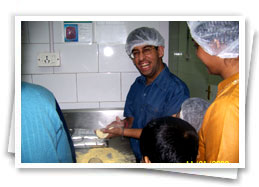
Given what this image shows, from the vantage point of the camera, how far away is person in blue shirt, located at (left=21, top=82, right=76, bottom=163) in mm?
492

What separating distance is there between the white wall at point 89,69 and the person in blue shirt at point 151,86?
26cm


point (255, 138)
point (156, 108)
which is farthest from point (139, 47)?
point (255, 138)

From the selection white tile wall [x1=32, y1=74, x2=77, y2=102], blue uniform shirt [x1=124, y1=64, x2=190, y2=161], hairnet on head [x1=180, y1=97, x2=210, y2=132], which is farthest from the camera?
white tile wall [x1=32, y1=74, x2=77, y2=102]

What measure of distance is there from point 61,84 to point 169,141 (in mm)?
962

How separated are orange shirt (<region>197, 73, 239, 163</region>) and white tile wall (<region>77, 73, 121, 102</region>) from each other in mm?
780

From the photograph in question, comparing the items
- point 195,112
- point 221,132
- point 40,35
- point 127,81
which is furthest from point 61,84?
point 221,132

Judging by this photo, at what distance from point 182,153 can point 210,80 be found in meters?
0.53

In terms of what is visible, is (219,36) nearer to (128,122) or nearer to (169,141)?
(169,141)

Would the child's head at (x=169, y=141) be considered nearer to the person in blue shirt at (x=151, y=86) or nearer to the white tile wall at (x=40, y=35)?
the person in blue shirt at (x=151, y=86)

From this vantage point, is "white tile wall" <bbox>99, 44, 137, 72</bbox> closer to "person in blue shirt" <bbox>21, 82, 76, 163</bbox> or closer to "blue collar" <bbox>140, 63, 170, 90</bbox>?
"blue collar" <bbox>140, 63, 170, 90</bbox>

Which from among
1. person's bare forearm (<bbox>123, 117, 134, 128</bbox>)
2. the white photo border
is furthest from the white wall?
the white photo border

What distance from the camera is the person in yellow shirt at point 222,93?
50 centimetres

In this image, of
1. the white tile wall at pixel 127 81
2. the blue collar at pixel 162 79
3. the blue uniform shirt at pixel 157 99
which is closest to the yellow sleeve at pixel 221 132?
the blue uniform shirt at pixel 157 99

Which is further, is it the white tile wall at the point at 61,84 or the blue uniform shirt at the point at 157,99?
the white tile wall at the point at 61,84
